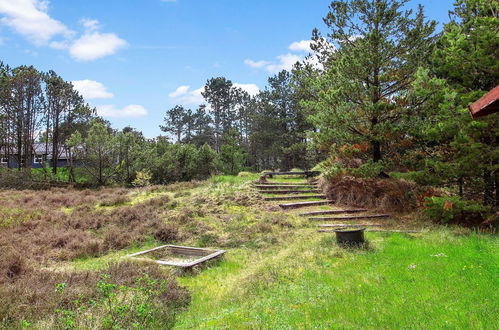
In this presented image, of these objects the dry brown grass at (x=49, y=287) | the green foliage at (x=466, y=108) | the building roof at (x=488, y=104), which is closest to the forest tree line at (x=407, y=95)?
the green foliage at (x=466, y=108)

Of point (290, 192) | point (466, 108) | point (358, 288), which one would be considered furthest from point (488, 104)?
point (290, 192)

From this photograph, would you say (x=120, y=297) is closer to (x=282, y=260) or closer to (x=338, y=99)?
(x=282, y=260)

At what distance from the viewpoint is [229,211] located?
12.8 meters

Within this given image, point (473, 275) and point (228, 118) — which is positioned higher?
point (228, 118)

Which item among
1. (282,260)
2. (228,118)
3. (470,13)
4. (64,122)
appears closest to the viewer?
(282,260)

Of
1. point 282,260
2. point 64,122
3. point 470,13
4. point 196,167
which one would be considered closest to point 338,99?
point 470,13

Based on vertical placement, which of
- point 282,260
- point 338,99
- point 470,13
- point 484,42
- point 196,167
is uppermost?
point 470,13

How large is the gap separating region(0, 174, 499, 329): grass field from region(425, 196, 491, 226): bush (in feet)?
2.39

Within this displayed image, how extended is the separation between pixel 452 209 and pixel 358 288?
6172mm

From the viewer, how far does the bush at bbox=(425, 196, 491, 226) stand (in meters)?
9.15

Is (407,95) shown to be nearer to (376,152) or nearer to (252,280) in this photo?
(376,152)

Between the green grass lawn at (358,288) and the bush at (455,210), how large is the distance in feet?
5.57

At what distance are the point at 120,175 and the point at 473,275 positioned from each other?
26.7m

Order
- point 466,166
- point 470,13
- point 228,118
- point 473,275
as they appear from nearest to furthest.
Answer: point 473,275 → point 466,166 → point 470,13 → point 228,118
